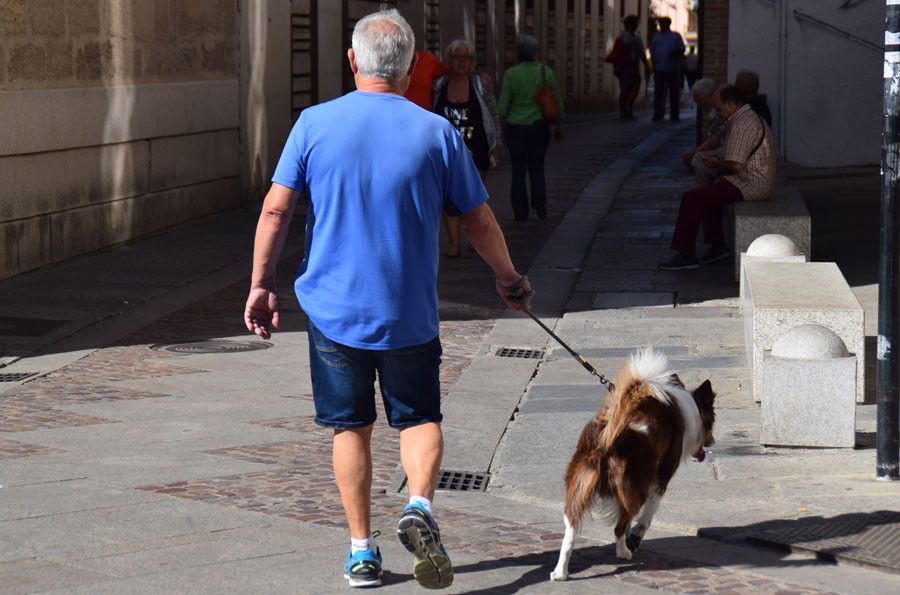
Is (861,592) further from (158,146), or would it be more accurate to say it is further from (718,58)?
(718,58)

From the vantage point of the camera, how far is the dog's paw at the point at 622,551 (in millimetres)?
5363

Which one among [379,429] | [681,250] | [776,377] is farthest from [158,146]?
[776,377]

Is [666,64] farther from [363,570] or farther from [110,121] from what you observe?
[363,570]

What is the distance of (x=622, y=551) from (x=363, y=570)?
0.92 m

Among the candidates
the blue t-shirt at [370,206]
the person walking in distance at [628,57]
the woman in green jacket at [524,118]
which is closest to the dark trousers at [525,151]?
the woman in green jacket at [524,118]

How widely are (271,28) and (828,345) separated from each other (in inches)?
479

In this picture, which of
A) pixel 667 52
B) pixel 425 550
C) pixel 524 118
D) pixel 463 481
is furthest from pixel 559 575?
pixel 667 52

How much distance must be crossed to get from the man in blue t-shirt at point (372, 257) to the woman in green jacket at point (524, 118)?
34.4ft

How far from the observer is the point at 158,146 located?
600 inches

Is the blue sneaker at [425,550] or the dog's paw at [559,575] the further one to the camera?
the dog's paw at [559,575]

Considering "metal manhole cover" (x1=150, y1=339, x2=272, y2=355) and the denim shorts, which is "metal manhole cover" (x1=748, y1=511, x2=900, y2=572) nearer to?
the denim shorts

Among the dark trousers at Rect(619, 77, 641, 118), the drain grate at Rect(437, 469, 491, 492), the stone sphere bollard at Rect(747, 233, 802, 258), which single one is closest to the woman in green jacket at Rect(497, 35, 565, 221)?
the stone sphere bollard at Rect(747, 233, 802, 258)

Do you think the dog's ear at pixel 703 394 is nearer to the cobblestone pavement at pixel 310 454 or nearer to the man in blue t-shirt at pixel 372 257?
the cobblestone pavement at pixel 310 454

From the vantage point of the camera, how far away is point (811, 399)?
697 cm
